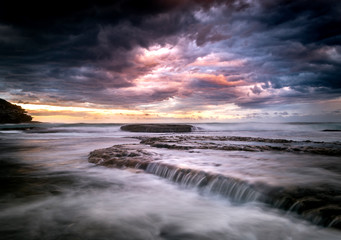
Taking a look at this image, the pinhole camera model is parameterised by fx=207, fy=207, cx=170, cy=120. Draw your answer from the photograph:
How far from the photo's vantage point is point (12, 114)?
230 feet

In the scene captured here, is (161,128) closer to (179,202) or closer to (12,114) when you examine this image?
(179,202)

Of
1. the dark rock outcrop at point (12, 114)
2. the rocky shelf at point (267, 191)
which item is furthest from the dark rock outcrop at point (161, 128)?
the dark rock outcrop at point (12, 114)

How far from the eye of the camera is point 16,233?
2.97 metres

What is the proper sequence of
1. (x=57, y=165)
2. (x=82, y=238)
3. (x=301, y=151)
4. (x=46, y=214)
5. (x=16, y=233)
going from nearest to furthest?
(x=82, y=238)
(x=16, y=233)
(x=46, y=214)
(x=57, y=165)
(x=301, y=151)

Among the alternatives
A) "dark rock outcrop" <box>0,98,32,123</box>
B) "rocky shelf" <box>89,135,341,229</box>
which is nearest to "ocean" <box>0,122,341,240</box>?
"rocky shelf" <box>89,135,341,229</box>

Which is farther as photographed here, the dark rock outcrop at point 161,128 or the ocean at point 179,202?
the dark rock outcrop at point 161,128

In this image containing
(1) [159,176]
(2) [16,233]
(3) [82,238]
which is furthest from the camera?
(1) [159,176]

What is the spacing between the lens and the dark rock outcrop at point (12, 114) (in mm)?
68356

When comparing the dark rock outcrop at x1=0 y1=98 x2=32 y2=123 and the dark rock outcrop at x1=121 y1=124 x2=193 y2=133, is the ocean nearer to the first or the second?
the dark rock outcrop at x1=121 y1=124 x2=193 y2=133

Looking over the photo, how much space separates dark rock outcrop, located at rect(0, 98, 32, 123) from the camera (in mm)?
68356

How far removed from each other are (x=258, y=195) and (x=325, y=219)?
1144 millimetres

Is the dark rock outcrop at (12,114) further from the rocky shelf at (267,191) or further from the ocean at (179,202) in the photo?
the rocky shelf at (267,191)

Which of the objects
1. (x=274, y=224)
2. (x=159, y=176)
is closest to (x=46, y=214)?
(x=159, y=176)

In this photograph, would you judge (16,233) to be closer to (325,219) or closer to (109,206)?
(109,206)
